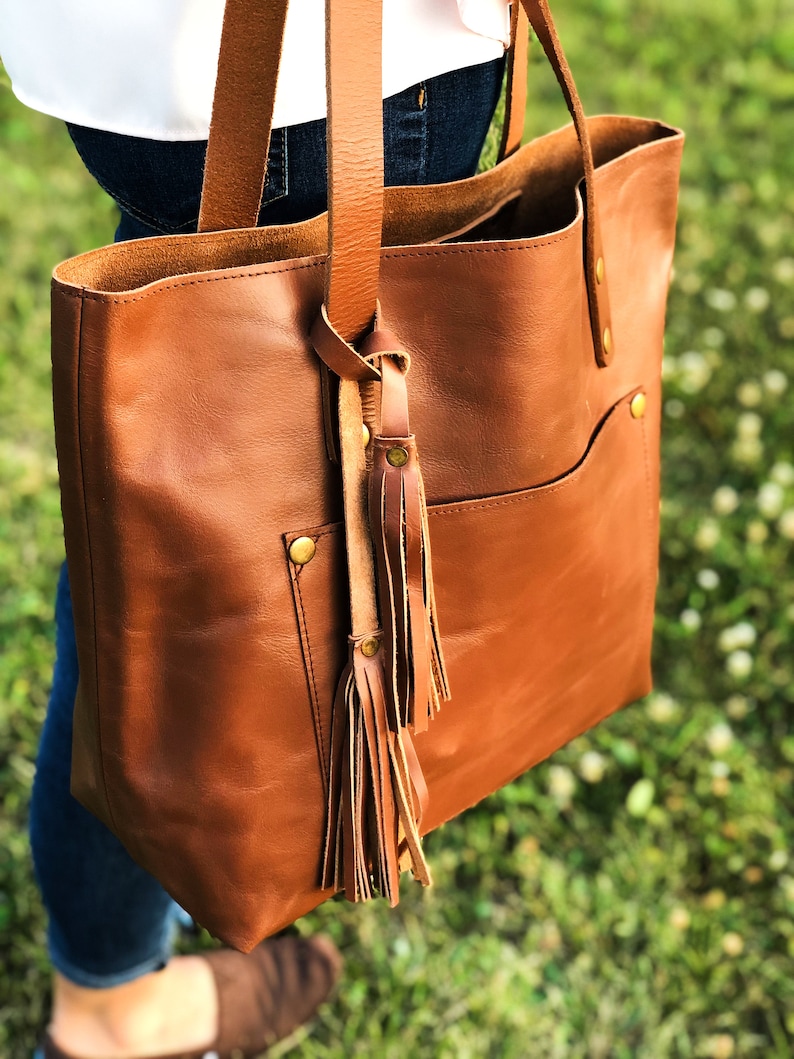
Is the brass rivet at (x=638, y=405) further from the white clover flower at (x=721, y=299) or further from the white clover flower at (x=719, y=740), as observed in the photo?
the white clover flower at (x=721, y=299)

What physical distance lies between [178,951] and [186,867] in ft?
2.35

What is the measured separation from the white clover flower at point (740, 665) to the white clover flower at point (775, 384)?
0.71 meters

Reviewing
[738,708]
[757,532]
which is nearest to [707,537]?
[757,532]

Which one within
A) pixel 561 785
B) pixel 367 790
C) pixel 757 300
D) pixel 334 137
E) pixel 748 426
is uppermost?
pixel 334 137

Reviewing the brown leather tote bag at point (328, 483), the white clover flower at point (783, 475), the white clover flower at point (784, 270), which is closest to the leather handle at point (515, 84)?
the brown leather tote bag at point (328, 483)

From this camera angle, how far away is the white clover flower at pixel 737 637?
6.29 feet

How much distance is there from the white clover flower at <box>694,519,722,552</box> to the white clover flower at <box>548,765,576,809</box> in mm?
573

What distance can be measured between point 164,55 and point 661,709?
139 cm

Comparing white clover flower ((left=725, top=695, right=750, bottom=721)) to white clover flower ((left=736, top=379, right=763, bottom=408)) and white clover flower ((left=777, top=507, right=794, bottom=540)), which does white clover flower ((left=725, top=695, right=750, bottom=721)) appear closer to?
white clover flower ((left=777, top=507, right=794, bottom=540))

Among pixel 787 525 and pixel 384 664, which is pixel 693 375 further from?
pixel 384 664

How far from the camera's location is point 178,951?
1.57m

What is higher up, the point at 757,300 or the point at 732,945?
the point at 757,300

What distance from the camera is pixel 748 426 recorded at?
7.42 ft

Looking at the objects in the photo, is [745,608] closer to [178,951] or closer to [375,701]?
[178,951]
